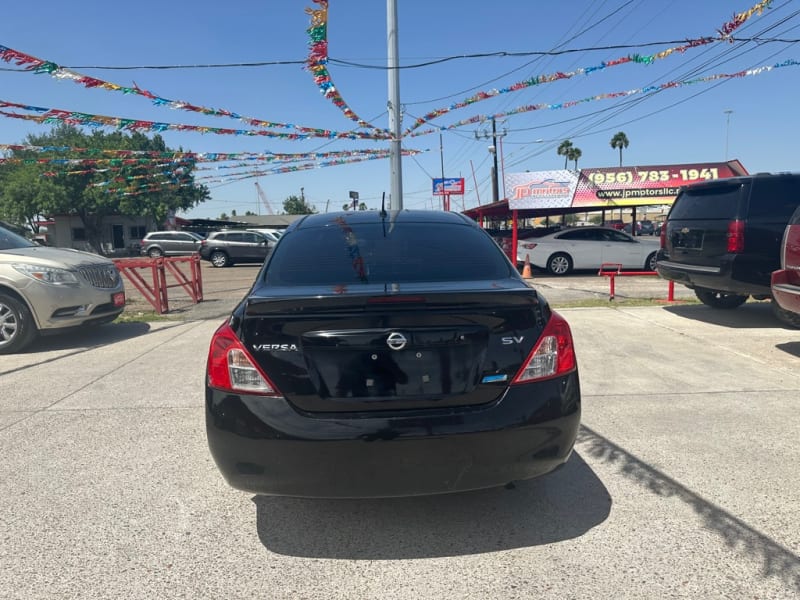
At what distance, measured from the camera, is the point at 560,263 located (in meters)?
15.9

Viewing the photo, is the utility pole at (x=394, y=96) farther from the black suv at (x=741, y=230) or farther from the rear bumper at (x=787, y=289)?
the rear bumper at (x=787, y=289)

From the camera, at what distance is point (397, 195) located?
46.0 feet

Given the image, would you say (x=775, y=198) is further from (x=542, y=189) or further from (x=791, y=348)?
(x=542, y=189)

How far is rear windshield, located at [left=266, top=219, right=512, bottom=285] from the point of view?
9.62 ft

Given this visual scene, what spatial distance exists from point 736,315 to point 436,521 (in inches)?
302

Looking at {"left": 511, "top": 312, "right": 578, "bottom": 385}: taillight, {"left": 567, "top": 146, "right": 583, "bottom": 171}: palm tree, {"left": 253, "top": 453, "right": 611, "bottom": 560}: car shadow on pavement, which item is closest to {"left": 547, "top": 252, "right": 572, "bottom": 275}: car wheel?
{"left": 253, "top": 453, "right": 611, "bottom": 560}: car shadow on pavement

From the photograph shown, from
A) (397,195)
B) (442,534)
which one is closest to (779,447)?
(442,534)

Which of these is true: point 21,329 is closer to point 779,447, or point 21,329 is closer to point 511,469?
point 511,469

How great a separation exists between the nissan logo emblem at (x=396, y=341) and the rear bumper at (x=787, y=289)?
198 inches

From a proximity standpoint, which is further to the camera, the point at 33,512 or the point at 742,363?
the point at 742,363

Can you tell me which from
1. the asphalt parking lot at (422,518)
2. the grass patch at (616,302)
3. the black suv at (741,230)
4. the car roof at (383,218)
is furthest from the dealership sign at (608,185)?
the car roof at (383,218)

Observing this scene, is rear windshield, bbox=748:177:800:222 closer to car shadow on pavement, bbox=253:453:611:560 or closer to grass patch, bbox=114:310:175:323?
car shadow on pavement, bbox=253:453:611:560

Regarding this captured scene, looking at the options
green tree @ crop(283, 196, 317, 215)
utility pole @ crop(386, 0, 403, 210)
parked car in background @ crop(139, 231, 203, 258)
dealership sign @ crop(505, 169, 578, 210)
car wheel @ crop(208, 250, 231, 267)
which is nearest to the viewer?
utility pole @ crop(386, 0, 403, 210)

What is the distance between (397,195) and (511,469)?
1214cm
